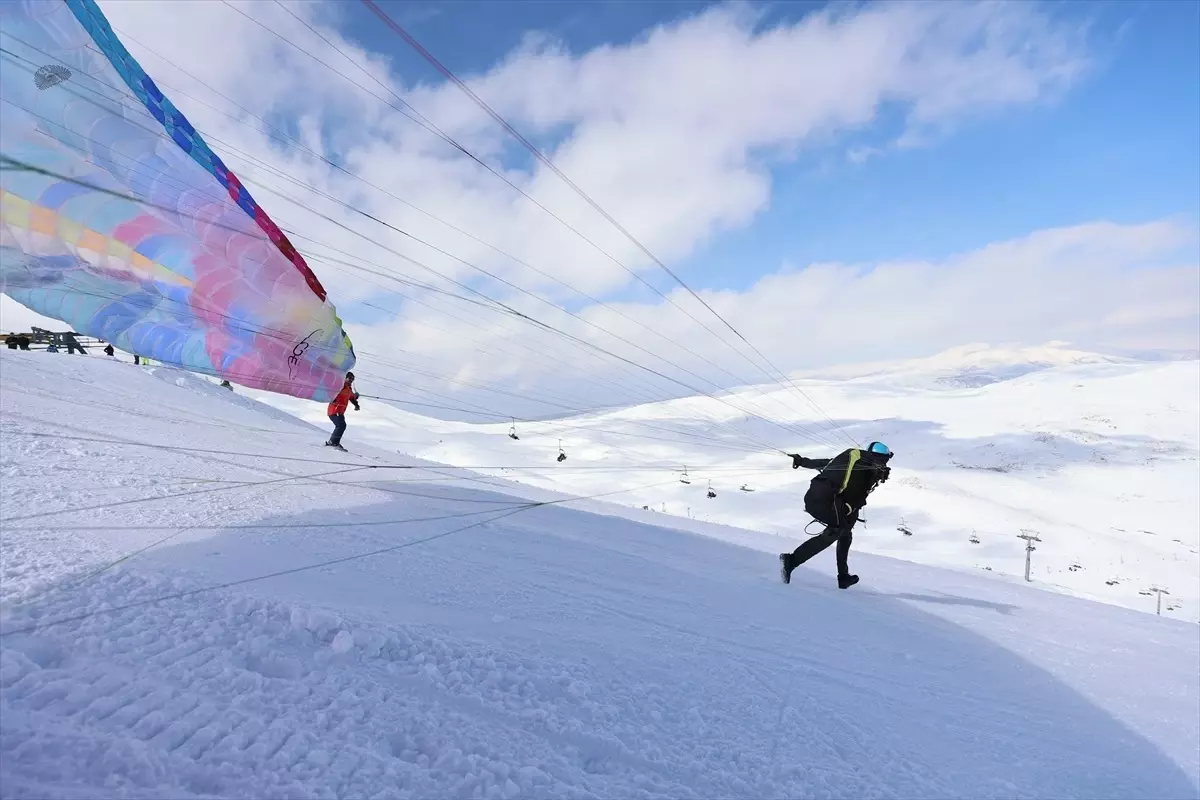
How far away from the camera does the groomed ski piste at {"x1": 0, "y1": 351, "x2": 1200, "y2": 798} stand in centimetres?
244

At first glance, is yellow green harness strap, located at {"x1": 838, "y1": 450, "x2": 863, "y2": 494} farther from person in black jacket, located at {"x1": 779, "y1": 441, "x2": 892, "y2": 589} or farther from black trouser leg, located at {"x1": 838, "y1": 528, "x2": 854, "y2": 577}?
black trouser leg, located at {"x1": 838, "y1": 528, "x2": 854, "y2": 577}

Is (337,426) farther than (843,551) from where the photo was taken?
Yes

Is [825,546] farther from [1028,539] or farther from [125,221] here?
[1028,539]

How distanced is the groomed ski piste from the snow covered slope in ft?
22.6

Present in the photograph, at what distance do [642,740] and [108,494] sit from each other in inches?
214

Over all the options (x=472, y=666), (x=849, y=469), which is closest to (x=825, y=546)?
(x=849, y=469)

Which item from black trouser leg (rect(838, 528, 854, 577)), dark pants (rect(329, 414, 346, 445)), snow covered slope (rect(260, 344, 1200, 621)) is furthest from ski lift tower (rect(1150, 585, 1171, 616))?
dark pants (rect(329, 414, 346, 445))

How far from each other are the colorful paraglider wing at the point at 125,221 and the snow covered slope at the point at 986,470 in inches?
417

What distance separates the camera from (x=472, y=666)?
3.47m

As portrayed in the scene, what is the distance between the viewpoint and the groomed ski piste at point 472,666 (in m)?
2.44

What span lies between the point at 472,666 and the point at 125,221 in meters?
4.25

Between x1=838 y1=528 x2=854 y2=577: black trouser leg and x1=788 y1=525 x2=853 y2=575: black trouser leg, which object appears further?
x1=838 y1=528 x2=854 y2=577: black trouser leg

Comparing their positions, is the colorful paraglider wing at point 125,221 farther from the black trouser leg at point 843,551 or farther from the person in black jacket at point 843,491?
the black trouser leg at point 843,551

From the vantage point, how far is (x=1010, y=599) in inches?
349
